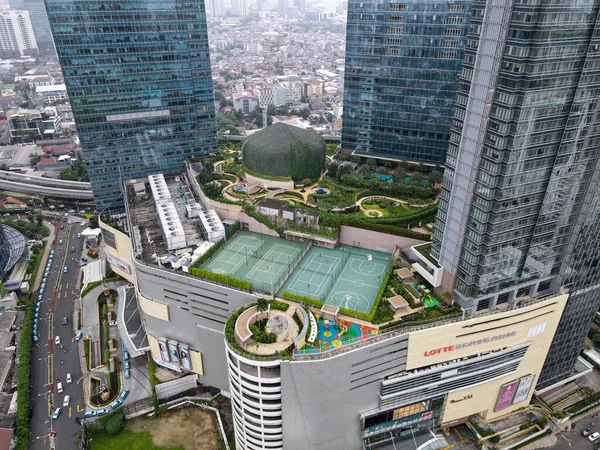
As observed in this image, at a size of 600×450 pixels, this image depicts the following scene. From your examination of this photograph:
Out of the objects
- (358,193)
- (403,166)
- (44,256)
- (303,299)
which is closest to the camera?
(303,299)

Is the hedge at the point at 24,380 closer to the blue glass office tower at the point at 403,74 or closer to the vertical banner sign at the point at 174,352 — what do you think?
the vertical banner sign at the point at 174,352

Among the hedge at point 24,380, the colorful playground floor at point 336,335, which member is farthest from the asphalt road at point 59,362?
the colorful playground floor at point 336,335

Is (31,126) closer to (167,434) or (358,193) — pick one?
(358,193)

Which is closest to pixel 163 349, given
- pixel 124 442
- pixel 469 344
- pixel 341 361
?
pixel 124 442

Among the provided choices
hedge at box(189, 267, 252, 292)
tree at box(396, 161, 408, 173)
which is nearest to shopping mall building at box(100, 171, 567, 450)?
hedge at box(189, 267, 252, 292)

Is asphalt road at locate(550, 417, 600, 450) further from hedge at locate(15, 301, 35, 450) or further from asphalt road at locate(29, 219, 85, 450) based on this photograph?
hedge at locate(15, 301, 35, 450)

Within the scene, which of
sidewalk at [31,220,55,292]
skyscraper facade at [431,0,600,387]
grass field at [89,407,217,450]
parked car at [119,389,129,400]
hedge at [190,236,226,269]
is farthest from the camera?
sidewalk at [31,220,55,292]
